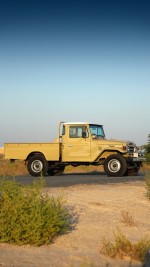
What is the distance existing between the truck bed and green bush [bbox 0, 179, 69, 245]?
41.7 ft

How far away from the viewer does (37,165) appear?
2112 centimetres

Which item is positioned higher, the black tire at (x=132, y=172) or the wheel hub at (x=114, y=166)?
the wheel hub at (x=114, y=166)

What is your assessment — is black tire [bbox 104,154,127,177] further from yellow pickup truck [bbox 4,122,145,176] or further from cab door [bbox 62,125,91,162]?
cab door [bbox 62,125,91,162]

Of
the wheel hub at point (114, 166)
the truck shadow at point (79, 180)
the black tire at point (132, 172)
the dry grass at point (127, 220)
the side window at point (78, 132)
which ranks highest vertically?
the side window at point (78, 132)

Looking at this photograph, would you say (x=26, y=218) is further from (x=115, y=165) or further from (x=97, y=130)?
(x=97, y=130)

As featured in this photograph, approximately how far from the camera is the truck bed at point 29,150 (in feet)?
68.4

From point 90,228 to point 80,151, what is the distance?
11.9m

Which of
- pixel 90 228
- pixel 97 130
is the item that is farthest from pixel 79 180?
pixel 90 228

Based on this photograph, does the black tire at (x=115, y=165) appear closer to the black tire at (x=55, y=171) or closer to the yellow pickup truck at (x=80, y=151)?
the yellow pickup truck at (x=80, y=151)

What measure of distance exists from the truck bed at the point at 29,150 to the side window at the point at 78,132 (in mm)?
865

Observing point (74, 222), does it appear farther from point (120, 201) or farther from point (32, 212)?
point (120, 201)

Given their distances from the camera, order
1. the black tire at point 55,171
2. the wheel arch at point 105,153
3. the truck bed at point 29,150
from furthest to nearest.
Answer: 1. the black tire at point 55,171
2. the truck bed at point 29,150
3. the wheel arch at point 105,153

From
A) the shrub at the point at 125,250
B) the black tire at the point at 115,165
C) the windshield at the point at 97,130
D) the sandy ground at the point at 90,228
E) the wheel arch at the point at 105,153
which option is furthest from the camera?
the windshield at the point at 97,130

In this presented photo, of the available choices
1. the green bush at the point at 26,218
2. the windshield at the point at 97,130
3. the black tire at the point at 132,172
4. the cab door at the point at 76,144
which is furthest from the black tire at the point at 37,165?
the green bush at the point at 26,218
